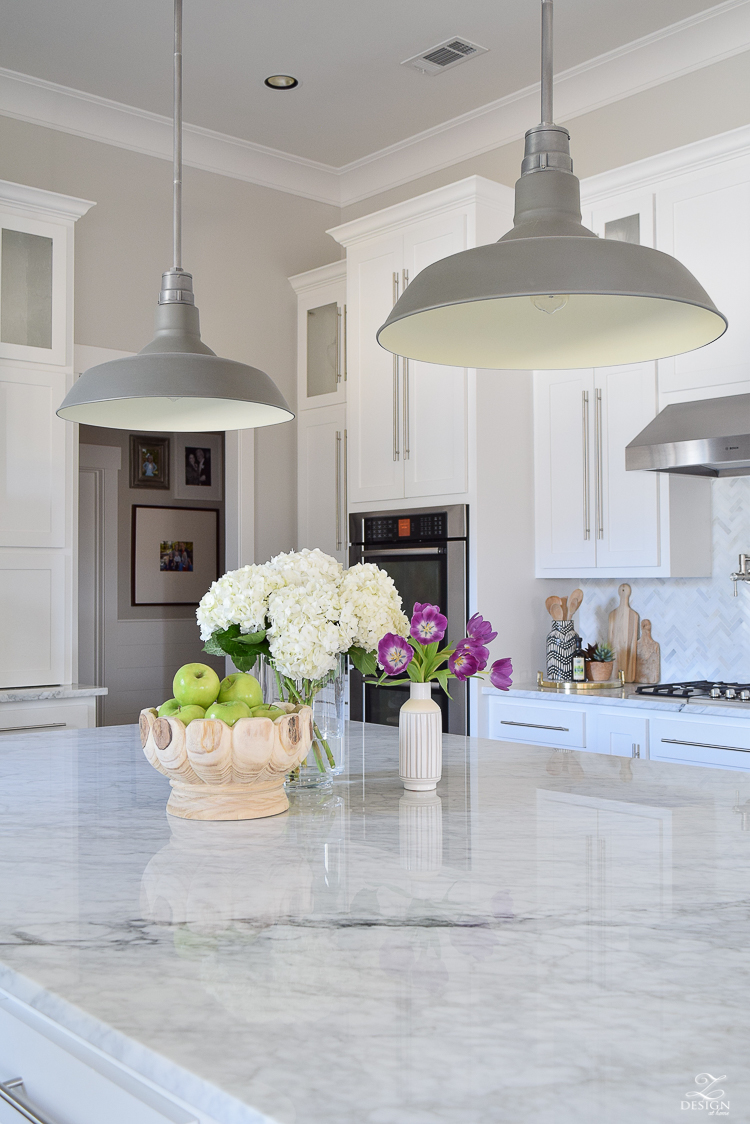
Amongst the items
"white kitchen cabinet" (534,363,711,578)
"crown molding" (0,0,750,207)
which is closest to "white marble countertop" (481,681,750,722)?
"white kitchen cabinet" (534,363,711,578)

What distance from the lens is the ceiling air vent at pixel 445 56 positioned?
3721 mm

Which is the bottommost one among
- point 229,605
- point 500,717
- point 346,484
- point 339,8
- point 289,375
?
point 500,717

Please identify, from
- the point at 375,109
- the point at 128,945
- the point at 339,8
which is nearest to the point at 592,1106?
the point at 128,945

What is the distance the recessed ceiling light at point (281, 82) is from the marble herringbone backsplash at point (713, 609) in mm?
2233

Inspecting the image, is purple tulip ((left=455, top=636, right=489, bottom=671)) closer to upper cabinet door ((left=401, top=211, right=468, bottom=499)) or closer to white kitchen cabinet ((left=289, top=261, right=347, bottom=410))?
upper cabinet door ((left=401, top=211, right=468, bottom=499))

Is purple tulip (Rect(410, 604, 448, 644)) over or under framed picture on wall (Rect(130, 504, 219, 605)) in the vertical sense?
under

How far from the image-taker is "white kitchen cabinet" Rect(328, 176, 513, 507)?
373 cm

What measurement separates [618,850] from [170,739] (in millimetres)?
640

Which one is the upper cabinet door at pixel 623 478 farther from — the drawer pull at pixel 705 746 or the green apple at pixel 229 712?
the green apple at pixel 229 712

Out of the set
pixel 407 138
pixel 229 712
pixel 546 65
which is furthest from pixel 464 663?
pixel 407 138

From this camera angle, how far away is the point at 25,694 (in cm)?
351

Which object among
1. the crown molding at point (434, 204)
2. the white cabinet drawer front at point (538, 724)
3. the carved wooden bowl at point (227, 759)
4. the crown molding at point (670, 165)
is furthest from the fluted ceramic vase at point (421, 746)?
the crown molding at point (434, 204)

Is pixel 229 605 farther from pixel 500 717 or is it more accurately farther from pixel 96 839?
pixel 500 717

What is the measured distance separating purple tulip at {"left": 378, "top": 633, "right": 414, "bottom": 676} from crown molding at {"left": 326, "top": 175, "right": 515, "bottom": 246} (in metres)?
2.43
